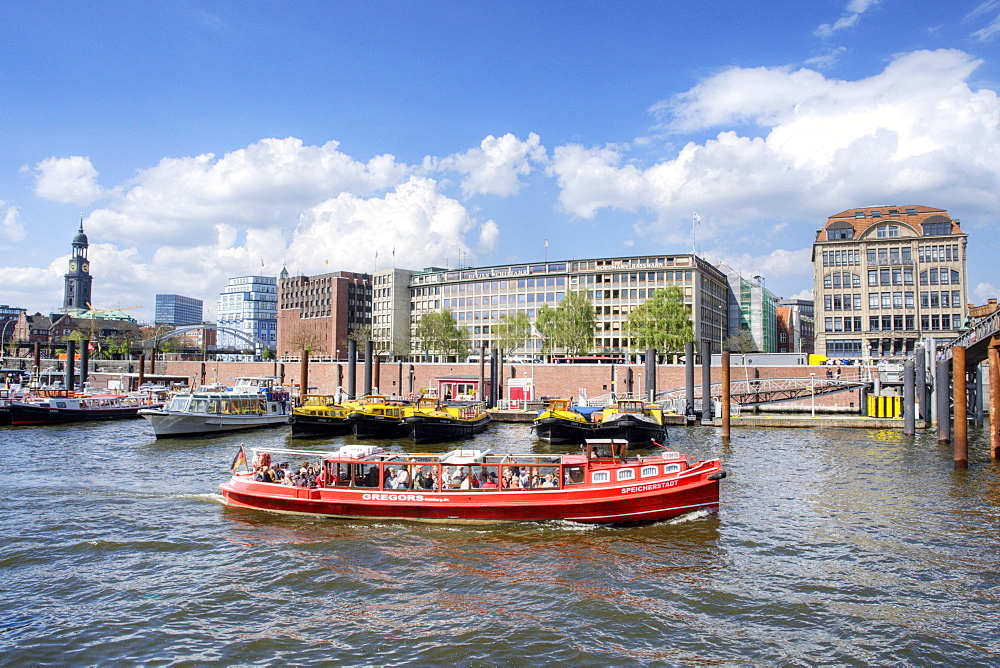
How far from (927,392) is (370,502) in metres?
49.2

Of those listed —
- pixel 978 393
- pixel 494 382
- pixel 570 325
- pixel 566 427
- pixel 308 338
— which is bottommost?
pixel 566 427

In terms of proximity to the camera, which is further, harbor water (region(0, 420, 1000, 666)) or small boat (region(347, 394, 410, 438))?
small boat (region(347, 394, 410, 438))

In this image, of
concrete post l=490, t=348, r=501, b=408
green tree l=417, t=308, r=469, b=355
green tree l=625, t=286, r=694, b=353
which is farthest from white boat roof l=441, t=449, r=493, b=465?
green tree l=417, t=308, r=469, b=355

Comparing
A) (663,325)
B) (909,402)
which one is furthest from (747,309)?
(909,402)

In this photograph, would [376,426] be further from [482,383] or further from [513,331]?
[513,331]

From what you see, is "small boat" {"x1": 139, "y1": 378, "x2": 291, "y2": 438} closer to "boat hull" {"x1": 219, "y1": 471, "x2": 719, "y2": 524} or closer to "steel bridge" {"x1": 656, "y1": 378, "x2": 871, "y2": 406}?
"boat hull" {"x1": 219, "y1": 471, "x2": 719, "y2": 524}

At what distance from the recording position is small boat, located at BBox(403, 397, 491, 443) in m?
44.1

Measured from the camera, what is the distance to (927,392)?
176ft

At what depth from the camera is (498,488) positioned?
73.6 feet

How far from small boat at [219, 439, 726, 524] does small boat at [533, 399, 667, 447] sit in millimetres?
17321

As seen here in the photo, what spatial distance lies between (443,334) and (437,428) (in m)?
73.3

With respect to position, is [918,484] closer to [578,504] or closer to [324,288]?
[578,504]

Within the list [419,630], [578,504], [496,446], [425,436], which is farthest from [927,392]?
[419,630]

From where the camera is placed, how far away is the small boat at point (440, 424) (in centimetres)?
4412
